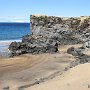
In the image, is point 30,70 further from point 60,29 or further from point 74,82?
point 60,29

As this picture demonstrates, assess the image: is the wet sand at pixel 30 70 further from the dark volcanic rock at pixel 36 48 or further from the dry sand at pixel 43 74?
the dark volcanic rock at pixel 36 48

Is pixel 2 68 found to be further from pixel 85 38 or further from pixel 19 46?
pixel 85 38

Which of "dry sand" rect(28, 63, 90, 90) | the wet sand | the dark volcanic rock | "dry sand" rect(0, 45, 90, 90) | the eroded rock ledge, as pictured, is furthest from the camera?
the eroded rock ledge

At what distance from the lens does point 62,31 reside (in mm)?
53375

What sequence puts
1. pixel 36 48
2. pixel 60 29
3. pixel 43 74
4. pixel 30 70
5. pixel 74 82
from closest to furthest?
pixel 74 82 → pixel 43 74 → pixel 30 70 → pixel 36 48 → pixel 60 29

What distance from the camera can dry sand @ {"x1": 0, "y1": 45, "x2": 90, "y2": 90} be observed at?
17.1 m

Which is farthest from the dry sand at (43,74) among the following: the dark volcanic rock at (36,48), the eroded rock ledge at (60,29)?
the eroded rock ledge at (60,29)

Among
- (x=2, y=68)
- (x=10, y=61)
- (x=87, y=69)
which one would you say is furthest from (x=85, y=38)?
(x=87, y=69)

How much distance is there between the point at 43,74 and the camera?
78.8ft

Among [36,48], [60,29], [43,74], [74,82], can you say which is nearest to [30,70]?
[43,74]

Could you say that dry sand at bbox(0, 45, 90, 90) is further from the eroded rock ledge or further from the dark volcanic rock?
the eroded rock ledge

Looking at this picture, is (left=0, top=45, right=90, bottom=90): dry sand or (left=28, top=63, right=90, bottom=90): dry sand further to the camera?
(left=0, top=45, right=90, bottom=90): dry sand

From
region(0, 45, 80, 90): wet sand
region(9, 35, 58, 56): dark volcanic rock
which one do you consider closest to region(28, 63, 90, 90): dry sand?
region(0, 45, 80, 90): wet sand

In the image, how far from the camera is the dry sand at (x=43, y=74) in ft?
56.0
